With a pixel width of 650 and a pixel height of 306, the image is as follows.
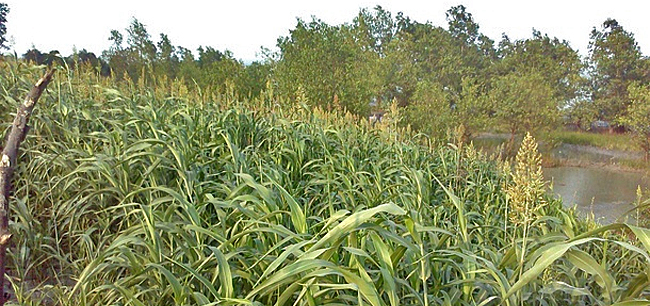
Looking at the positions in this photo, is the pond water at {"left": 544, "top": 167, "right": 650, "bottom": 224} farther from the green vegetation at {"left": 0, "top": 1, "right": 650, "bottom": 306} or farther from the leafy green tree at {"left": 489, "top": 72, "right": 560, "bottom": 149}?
the green vegetation at {"left": 0, "top": 1, "right": 650, "bottom": 306}

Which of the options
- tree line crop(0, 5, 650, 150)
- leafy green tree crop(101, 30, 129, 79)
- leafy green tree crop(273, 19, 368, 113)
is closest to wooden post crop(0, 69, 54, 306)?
tree line crop(0, 5, 650, 150)

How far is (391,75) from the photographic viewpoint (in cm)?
2480

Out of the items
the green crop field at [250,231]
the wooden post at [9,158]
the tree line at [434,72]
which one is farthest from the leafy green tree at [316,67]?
the wooden post at [9,158]

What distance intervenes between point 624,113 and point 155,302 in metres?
31.5

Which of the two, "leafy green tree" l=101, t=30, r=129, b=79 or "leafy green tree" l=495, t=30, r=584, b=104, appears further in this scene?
"leafy green tree" l=495, t=30, r=584, b=104

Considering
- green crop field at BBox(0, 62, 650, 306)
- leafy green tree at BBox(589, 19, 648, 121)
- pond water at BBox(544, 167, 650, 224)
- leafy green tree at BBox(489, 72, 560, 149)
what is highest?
leafy green tree at BBox(589, 19, 648, 121)

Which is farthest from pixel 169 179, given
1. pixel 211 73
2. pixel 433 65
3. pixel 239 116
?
pixel 433 65

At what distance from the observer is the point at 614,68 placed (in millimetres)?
27953

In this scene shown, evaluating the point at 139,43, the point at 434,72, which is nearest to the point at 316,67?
the point at 139,43

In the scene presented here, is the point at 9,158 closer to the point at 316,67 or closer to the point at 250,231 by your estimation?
the point at 250,231

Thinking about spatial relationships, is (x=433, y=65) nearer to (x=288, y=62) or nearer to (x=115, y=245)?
(x=288, y=62)

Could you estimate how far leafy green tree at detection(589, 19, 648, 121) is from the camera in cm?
2720

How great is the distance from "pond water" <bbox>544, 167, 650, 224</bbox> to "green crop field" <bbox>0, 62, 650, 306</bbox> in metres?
10.3

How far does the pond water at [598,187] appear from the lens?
38.6 feet
